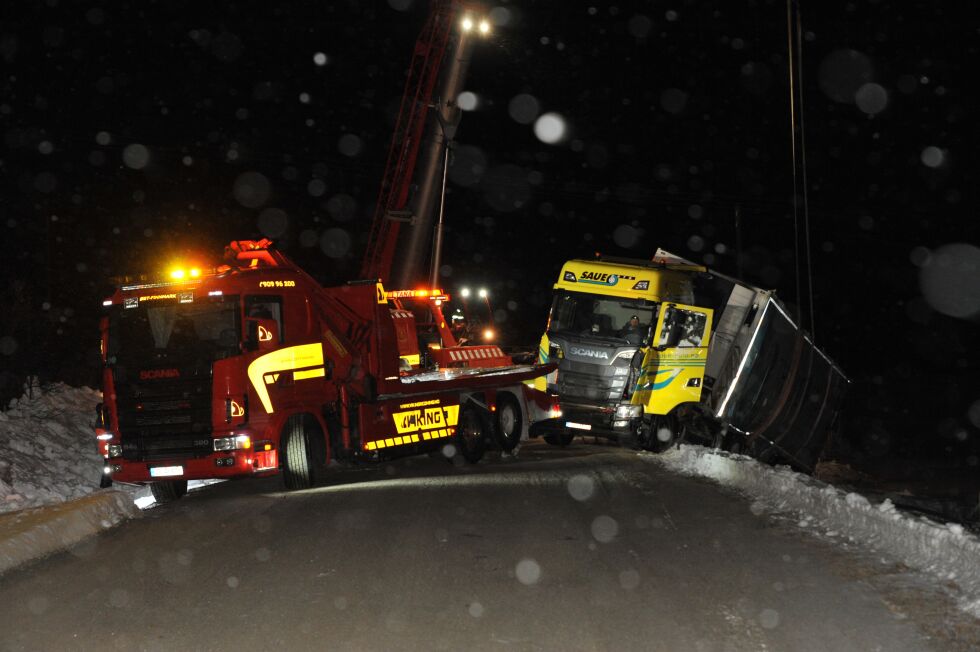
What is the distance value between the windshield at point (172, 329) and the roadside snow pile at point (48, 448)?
224cm

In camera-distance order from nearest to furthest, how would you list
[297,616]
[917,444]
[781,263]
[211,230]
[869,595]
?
[297,616], [869,595], [917,444], [211,230], [781,263]

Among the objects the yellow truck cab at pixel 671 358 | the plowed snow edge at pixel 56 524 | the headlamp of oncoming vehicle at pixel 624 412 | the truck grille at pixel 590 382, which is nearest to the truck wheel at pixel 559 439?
the yellow truck cab at pixel 671 358

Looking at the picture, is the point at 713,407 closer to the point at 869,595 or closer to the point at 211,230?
the point at 869,595

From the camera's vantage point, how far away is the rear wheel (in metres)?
13.5

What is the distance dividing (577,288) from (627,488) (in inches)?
299

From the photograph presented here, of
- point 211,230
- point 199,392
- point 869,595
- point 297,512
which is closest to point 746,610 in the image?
point 869,595

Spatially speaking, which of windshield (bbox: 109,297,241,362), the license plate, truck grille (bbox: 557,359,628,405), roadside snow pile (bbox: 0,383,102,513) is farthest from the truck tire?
roadside snow pile (bbox: 0,383,102,513)

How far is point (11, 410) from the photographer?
18.0m

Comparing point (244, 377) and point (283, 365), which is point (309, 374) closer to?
point (283, 365)

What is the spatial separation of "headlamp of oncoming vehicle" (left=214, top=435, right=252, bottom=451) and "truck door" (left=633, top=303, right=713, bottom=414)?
8649 millimetres

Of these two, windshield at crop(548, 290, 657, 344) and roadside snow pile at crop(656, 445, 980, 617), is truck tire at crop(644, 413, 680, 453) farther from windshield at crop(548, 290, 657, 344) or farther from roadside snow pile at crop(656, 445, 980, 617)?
roadside snow pile at crop(656, 445, 980, 617)

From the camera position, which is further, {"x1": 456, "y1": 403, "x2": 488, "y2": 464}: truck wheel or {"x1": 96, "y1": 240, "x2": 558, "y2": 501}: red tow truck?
{"x1": 456, "y1": 403, "x2": 488, "y2": 464}: truck wheel

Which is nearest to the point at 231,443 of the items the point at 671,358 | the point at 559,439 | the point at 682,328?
the point at 671,358

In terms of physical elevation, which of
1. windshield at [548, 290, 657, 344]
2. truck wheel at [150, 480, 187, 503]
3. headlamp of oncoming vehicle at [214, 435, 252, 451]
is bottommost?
truck wheel at [150, 480, 187, 503]
